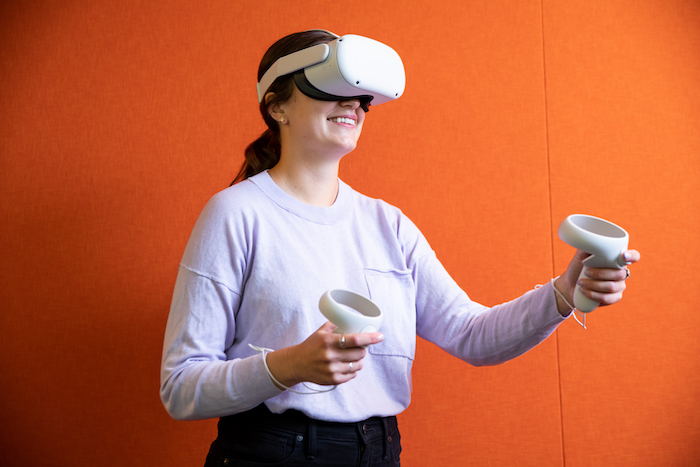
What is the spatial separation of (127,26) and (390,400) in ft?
4.61

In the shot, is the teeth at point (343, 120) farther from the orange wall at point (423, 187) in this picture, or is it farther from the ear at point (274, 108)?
the orange wall at point (423, 187)

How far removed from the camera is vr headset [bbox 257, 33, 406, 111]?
3.59ft

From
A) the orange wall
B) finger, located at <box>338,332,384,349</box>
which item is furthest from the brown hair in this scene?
finger, located at <box>338,332,384,349</box>

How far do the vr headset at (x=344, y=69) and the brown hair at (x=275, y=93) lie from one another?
31 millimetres

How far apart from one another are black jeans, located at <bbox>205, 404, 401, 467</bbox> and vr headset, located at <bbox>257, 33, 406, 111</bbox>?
2.07ft

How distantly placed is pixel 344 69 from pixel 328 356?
584mm

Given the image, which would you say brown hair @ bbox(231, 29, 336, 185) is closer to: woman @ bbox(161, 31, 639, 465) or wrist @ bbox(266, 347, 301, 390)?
woman @ bbox(161, 31, 639, 465)

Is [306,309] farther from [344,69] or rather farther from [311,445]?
[344,69]

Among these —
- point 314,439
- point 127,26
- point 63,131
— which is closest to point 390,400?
point 314,439

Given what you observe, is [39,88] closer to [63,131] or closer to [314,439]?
[63,131]

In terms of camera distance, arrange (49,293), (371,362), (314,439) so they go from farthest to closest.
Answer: (49,293) → (371,362) → (314,439)

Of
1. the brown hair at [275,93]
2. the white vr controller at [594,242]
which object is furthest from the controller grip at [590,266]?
the brown hair at [275,93]

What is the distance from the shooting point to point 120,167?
5.57 feet

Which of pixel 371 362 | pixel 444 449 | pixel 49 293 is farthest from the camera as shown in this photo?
pixel 444 449
